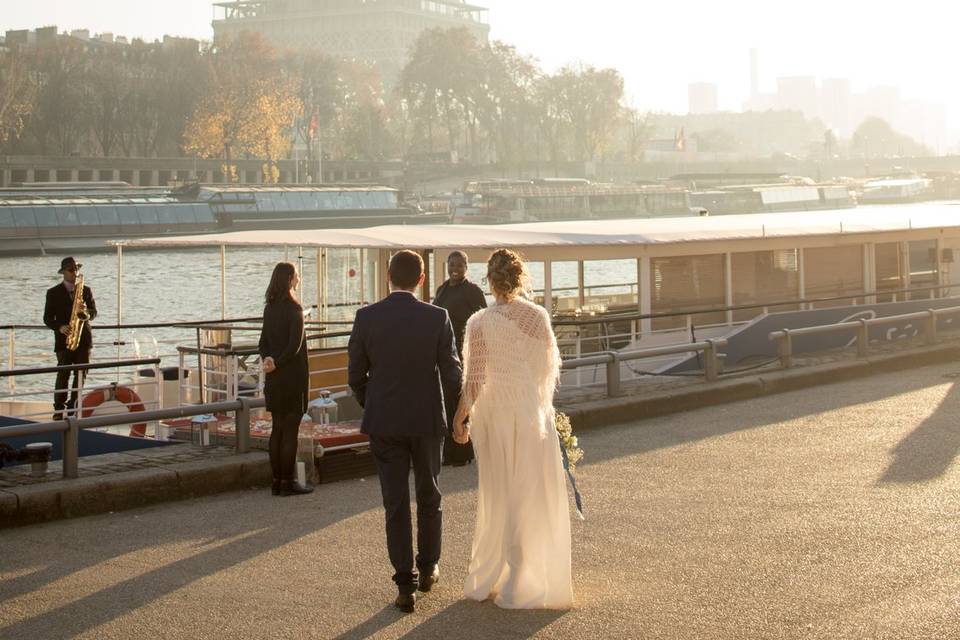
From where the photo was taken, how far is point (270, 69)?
117m

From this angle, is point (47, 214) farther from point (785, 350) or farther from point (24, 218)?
point (785, 350)

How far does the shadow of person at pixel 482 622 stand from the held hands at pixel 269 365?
3.27 m

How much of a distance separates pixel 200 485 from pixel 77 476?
0.86 m

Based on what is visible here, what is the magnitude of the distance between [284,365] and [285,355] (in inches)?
4.5

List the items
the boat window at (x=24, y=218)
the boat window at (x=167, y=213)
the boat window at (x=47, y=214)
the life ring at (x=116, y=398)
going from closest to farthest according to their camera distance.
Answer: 1. the life ring at (x=116, y=398)
2. the boat window at (x=24, y=218)
3. the boat window at (x=47, y=214)
4. the boat window at (x=167, y=213)

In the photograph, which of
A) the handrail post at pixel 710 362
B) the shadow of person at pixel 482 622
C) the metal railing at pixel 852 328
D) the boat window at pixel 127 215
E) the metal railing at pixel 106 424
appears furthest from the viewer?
the boat window at pixel 127 215

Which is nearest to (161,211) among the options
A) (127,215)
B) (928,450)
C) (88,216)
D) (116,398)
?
(127,215)

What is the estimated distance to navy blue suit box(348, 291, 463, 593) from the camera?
7438 millimetres

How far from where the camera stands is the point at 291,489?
35.4 ft

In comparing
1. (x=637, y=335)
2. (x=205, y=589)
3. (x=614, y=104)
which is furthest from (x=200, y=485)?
(x=614, y=104)

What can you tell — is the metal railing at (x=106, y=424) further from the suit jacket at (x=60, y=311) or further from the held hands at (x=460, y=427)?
the suit jacket at (x=60, y=311)

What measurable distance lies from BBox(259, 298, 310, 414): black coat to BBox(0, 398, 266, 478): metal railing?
96 cm

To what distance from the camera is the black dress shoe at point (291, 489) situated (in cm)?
1074

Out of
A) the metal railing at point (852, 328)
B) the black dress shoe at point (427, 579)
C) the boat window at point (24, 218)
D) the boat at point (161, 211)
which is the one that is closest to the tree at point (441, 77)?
the boat at point (161, 211)
